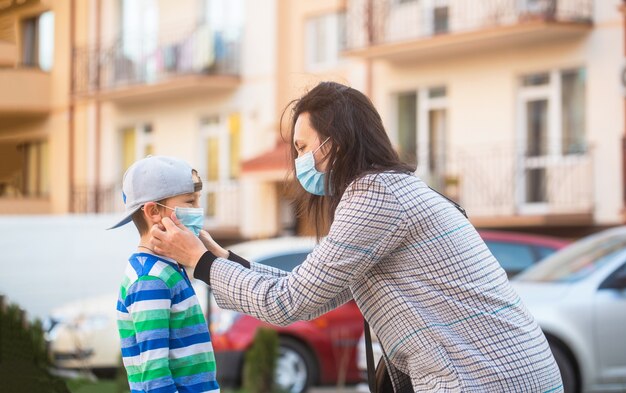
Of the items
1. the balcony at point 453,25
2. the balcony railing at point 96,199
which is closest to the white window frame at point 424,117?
the balcony at point 453,25

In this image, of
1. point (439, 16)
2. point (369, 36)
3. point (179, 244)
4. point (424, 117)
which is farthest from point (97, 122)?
point (179, 244)

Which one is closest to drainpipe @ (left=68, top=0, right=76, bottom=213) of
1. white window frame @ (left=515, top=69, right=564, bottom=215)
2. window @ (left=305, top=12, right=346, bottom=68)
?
window @ (left=305, top=12, right=346, bottom=68)

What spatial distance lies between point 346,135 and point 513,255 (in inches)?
424

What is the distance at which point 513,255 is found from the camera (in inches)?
561

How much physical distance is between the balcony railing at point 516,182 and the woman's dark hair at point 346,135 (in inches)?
750

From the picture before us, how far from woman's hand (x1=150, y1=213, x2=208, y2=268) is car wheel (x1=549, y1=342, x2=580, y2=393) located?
7.70m

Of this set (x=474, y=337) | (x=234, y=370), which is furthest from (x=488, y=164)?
(x=474, y=337)

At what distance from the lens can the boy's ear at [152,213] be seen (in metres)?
4.03

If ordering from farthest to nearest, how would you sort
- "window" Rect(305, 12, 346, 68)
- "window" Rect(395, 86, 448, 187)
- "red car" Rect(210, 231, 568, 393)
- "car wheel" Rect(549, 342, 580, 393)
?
"window" Rect(305, 12, 346, 68)
"window" Rect(395, 86, 448, 187)
"red car" Rect(210, 231, 568, 393)
"car wheel" Rect(549, 342, 580, 393)

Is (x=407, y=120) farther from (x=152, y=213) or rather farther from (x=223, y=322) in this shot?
(x=152, y=213)

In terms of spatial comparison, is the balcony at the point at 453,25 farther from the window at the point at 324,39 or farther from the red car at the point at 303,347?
the red car at the point at 303,347

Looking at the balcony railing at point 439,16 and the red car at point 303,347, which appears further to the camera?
the balcony railing at point 439,16

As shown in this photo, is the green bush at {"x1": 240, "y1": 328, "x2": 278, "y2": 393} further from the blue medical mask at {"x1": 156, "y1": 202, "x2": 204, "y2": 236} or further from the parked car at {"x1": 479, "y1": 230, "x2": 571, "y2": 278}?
the blue medical mask at {"x1": 156, "y1": 202, "x2": 204, "y2": 236}

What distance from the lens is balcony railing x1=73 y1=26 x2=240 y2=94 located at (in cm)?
3064
